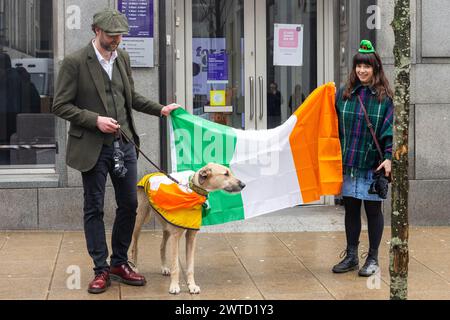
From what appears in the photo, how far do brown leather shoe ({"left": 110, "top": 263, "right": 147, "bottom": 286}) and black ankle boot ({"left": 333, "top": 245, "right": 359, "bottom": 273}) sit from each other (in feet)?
5.65

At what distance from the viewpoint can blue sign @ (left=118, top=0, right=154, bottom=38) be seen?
369 inches

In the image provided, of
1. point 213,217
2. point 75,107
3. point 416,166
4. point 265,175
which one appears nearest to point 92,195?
point 75,107

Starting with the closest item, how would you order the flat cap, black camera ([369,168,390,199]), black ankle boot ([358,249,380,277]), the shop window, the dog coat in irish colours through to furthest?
the flat cap → the dog coat in irish colours → black camera ([369,168,390,199]) → black ankle boot ([358,249,380,277]) → the shop window

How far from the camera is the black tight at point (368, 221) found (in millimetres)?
7336

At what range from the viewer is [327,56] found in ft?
34.9

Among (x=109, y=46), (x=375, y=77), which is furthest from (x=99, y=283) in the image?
(x=375, y=77)

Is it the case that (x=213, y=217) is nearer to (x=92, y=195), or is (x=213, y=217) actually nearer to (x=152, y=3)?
(x=92, y=195)

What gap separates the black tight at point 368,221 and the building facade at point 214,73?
252cm

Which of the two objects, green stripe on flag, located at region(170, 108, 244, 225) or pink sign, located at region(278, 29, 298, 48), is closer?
green stripe on flag, located at region(170, 108, 244, 225)

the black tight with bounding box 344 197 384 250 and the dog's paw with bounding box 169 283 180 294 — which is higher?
the black tight with bounding box 344 197 384 250

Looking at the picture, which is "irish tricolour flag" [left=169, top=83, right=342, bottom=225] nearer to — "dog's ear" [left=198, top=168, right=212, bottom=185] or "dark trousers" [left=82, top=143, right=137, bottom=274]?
"dark trousers" [left=82, top=143, right=137, bottom=274]

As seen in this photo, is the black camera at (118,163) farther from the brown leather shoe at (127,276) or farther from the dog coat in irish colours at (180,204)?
the brown leather shoe at (127,276)

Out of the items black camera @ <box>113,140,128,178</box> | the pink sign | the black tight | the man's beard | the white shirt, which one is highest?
the pink sign

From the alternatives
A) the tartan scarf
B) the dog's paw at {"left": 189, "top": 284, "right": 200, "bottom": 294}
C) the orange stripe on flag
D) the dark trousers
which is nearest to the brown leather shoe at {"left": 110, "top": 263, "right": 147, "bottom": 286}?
the dark trousers
